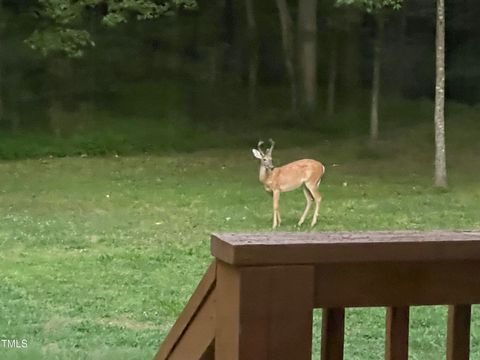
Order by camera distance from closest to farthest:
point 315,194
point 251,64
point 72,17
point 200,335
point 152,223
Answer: point 200,335 < point 152,223 < point 315,194 < point 72,17 < point 251,64

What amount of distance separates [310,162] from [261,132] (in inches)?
135

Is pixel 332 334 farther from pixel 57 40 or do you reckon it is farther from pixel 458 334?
pixel 57 40

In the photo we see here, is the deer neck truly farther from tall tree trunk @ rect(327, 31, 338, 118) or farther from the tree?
tall tree trunk @ rect(327, 31, 338, 118)

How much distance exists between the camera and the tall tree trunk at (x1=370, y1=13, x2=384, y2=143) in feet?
35.2

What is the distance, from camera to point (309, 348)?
39.8 inches

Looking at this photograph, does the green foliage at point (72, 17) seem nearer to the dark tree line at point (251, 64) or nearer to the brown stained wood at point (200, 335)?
the dark tree line at point (251, 64)

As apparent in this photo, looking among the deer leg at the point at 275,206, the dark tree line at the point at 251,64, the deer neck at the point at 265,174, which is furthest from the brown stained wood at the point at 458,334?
the dark tree line at the point at 251,64

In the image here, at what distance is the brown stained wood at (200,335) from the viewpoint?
3.52 ft

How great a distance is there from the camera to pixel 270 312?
3.28ft

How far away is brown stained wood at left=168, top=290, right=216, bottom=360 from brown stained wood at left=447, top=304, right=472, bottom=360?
0.86ft

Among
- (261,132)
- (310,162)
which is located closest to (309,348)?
(310,162)

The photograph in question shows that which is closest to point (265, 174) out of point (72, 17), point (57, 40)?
point (72, 17)

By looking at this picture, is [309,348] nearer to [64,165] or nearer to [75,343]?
[75,343]

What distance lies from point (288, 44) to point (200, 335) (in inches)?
414
